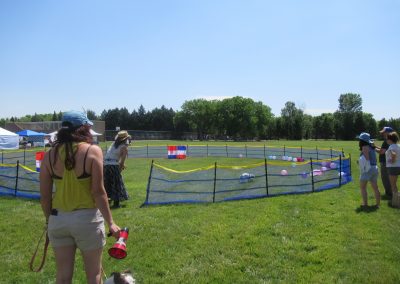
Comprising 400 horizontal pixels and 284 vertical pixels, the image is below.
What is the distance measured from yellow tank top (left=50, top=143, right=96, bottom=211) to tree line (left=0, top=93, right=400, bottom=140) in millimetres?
99937

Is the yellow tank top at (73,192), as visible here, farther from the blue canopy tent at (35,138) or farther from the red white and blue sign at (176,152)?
the blue canopy tent at (35,138)

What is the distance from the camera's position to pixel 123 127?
13250 cm

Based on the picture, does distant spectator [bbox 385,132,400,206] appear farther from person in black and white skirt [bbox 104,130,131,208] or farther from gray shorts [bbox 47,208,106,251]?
gray shorts [bbox 47,208,106,251]

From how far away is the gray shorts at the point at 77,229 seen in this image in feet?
9.98

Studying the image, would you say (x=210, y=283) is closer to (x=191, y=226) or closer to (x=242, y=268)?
(x=242, y=268)

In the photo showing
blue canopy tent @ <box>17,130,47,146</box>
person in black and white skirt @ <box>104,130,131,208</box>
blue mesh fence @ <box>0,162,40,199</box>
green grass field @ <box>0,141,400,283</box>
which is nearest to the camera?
green grass field @ <box>0,141,400,283</box>

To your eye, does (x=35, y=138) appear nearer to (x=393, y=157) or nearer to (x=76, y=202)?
(x=393, y=157)

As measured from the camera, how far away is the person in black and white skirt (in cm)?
939

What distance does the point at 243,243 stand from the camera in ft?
21.1

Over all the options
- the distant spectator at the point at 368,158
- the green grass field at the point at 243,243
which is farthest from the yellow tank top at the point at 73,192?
the distant spectator at the point at 368,158

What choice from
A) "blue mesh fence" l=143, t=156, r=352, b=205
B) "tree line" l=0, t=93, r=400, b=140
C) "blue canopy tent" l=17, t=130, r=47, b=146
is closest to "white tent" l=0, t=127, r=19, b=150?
"blue canopy tent" l=17, t=130, r=47, b=146

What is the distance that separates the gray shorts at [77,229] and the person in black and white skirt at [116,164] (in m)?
6.31

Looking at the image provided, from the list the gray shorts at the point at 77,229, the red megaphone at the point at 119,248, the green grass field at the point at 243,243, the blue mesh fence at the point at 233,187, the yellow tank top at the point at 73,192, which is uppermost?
the yellow tank top at the point at 73,192

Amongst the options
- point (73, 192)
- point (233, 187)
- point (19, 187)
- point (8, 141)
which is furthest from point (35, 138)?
point (73, 192)
